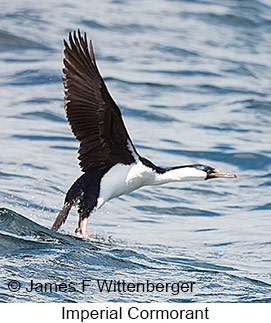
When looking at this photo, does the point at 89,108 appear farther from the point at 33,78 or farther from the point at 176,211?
Result: the point at 33,78

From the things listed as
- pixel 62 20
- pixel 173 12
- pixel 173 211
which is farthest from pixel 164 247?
pixel 173 12

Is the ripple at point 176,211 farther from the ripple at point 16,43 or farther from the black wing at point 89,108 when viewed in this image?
the ripple at point 16,43

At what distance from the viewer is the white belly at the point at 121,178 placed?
351 inches

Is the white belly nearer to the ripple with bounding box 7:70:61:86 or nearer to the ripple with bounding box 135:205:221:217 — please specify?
the ripple with bounding box 135:205:221:217

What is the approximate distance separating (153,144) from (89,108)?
5.57 metres

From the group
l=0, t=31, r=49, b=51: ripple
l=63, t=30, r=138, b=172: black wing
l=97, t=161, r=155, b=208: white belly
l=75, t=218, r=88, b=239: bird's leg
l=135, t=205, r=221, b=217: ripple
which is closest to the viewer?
l=63, t=30, r=138, b=172: black wing

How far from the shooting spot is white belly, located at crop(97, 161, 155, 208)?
891cm

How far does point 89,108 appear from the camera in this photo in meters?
8.44

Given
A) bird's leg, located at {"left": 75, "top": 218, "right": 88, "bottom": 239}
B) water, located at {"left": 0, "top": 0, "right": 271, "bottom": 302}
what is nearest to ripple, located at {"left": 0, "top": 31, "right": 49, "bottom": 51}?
water, located at {"left": 0, "top": 0, "right": 271, "bottom": 302}

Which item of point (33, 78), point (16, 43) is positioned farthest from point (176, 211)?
point (16, 43)

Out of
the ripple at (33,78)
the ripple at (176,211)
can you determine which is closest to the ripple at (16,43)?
the ripple at (33,78)

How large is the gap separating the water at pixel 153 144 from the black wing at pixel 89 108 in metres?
0.88

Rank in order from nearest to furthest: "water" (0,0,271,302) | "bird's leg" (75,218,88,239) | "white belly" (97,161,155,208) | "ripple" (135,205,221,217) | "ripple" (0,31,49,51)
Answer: "water" (0,0,271,302)
"bird's leg" (75,218,88,239)
"white belly" (97,161,155,208)
"ripple" (135,205,221,217)
"ripple" (0,31,49,51)

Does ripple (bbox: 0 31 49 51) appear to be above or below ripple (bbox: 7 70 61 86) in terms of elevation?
above
